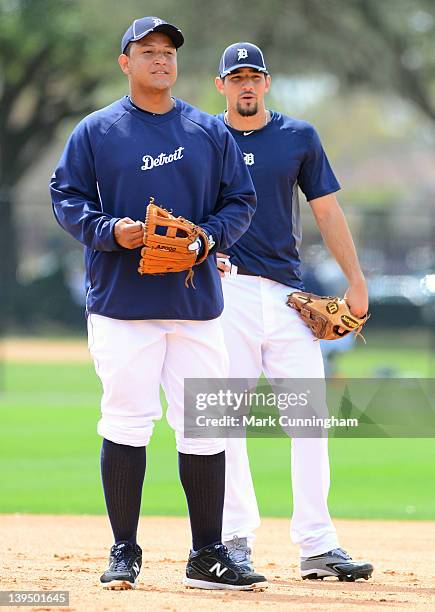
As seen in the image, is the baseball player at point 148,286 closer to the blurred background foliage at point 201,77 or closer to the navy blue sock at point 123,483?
the navy blue sock at point 123,483

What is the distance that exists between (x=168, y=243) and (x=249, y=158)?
40.3 inches

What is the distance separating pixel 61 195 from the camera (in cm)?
477

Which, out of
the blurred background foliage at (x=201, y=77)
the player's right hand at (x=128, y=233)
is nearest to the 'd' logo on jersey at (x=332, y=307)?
the player's right hand at (x=128, y=233)

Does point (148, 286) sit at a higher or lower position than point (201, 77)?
lower

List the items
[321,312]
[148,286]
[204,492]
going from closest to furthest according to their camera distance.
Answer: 1. [148,286]
2. [204,492]
3. [321,312]

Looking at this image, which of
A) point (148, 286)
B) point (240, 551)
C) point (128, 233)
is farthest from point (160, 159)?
point (240, 551)

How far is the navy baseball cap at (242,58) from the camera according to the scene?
5.35 m

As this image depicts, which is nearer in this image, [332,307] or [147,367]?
[147,367]

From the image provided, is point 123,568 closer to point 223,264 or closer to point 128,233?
point 128,233

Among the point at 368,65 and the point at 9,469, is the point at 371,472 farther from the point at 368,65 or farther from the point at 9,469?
the point at 368,65

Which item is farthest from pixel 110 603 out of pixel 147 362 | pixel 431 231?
pixel 431 231

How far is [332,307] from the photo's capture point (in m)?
5.35

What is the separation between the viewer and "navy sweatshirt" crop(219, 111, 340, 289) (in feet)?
17.5

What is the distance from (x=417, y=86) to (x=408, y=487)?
23.6 meters
